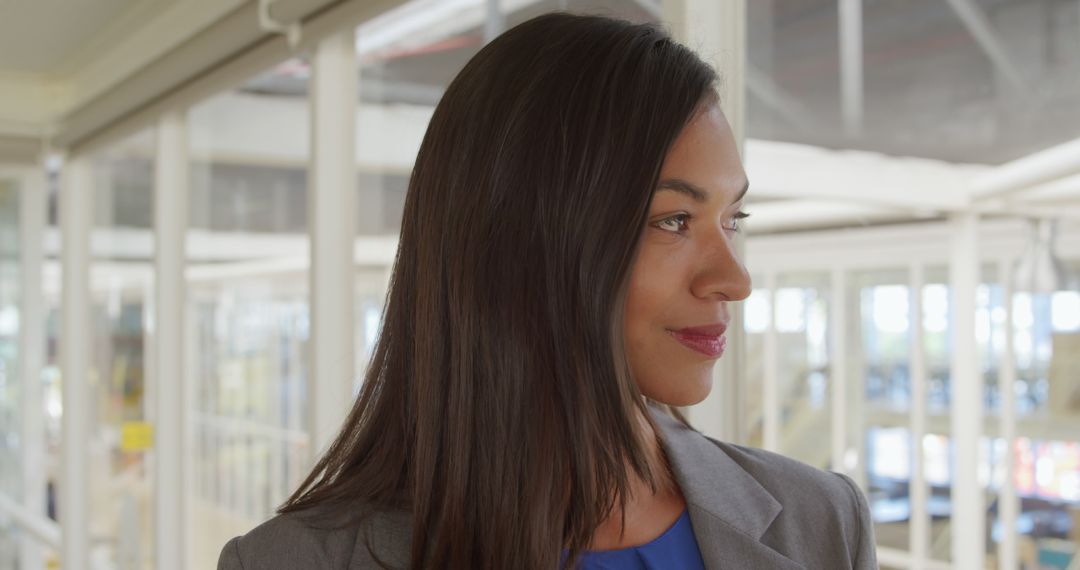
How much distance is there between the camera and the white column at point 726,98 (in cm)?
131

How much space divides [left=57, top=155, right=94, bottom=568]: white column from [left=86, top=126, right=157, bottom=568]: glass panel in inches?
1.1

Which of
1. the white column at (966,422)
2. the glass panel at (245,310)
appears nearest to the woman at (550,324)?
the glass panel at (245,310)

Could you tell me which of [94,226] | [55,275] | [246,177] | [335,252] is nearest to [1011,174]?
[335,252]

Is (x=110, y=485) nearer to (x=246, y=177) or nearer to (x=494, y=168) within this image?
(x=246, y=177)

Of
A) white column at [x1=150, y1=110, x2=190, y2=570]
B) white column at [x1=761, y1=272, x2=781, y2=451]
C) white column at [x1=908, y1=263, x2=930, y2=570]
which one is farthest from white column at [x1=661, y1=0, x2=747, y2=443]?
white column at [x1=908, y1=263, x2=930, y2=570]

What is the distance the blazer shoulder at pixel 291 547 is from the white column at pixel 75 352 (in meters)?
3.40

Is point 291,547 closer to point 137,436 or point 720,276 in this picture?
point 720,276

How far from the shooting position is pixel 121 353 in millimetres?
3984

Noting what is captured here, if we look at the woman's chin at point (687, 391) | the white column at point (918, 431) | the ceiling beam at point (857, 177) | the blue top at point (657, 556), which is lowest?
the white column at point (918, 431)

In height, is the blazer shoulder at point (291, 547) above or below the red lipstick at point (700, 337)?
below

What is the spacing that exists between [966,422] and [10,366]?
4481mm

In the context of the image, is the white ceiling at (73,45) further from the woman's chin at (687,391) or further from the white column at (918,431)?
the white column at (918,431)

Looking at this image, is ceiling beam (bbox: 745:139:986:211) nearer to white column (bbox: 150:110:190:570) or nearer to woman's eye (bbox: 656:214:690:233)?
woman's eye (bbox: 656:214:690:233)

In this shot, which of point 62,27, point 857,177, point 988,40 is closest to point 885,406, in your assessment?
point 857,177
